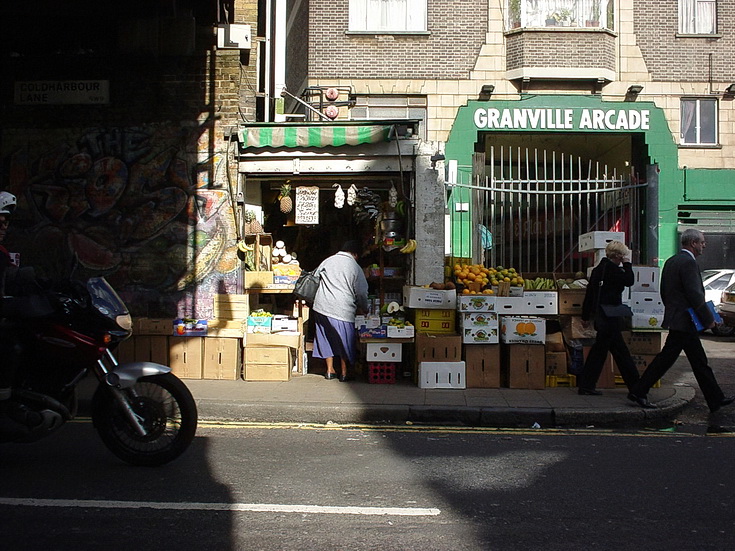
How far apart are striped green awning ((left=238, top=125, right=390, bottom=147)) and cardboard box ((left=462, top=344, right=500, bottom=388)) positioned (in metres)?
3.01

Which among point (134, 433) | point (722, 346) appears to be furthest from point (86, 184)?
point (722, 346)

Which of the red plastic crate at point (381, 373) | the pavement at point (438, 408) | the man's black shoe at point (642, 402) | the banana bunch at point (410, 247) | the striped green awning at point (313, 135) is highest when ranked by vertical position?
the striped green awning at point (313, 135)

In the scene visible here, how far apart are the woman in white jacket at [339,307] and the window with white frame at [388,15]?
35.0ft

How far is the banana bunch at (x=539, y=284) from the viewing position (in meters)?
9.19

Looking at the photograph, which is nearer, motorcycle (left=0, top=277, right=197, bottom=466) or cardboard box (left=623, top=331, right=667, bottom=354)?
motorcycle (left=0, top=277, right=197, bottom=466)

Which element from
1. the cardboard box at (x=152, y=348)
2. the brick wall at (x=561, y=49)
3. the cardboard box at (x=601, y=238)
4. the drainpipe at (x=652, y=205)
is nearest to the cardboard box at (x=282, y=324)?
the cardboard box at (x=152, y=348)

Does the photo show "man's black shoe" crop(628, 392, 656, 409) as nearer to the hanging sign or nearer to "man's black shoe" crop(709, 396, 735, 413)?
"man's black shoe" crop(709, 396, 735, 413)

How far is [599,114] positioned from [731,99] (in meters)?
3.72

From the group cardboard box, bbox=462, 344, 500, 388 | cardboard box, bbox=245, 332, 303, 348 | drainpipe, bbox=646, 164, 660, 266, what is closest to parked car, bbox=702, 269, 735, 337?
drainpipe, bbox=646, 164, 660, 266

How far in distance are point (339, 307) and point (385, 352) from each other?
808mm

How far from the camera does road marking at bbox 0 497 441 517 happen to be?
442cm

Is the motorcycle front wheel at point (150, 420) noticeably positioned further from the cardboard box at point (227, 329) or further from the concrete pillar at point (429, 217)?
the concrete pillar at point (429, 217)

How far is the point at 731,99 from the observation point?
18.9 m

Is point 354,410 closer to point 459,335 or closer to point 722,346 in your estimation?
point 459,335
